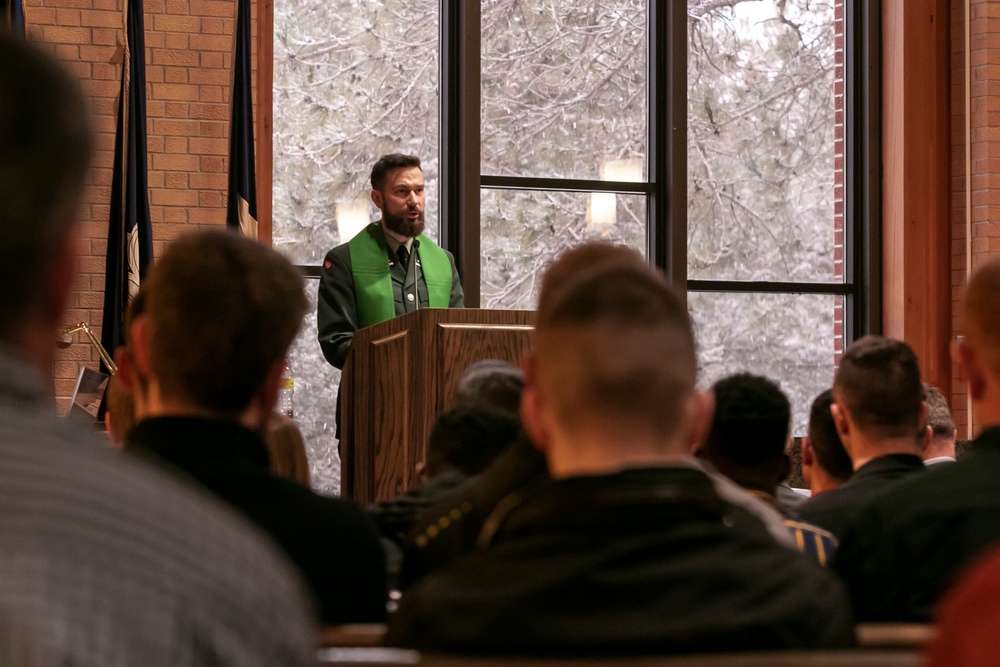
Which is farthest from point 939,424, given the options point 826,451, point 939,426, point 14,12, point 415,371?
point 14,12

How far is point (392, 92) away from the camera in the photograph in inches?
290

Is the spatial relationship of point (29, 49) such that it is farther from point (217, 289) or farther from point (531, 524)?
point (217, 289)

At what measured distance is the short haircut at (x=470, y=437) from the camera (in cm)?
248

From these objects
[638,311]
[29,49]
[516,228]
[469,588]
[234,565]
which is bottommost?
[469,588]

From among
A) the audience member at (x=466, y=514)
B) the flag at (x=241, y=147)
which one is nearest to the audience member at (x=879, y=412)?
the audience member at (x=466, y=514)

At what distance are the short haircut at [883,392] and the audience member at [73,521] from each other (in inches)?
88.7

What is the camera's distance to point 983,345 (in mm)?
2096

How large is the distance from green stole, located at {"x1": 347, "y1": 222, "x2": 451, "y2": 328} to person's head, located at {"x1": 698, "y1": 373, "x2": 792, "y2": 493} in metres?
3.31

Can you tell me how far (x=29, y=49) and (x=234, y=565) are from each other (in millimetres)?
331

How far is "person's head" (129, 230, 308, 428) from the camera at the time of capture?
182 cm

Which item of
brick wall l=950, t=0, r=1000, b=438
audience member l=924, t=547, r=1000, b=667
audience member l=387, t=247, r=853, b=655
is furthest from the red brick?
audience member l=924, t=547, r=1000, b=667

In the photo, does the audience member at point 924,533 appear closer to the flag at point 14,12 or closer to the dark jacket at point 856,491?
the dark jacket at point 856,491

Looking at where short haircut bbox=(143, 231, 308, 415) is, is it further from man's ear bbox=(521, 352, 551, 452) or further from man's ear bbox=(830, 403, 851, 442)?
man's ear bbox=(830, 403, 851, 442)

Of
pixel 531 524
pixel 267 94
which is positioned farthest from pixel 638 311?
pixel 267 94
